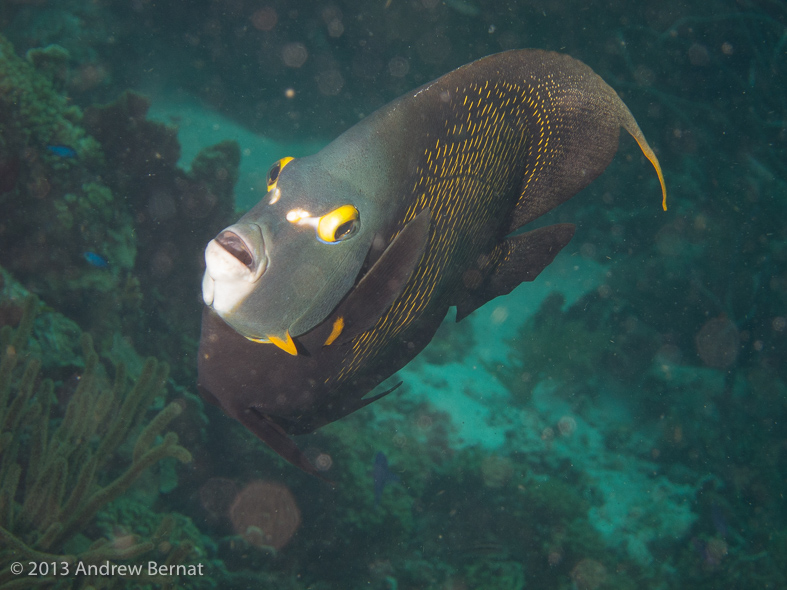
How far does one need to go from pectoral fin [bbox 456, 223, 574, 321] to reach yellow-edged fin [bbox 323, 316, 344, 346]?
76cm

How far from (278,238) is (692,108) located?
11.8 m

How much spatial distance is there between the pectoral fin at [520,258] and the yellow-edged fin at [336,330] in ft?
2.49

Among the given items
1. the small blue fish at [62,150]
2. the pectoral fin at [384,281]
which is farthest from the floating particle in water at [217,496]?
the pectoral fin at [384,281]

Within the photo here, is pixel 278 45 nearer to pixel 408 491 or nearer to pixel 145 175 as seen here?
pixel 145 175

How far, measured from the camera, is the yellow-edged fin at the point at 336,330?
3.92 ft

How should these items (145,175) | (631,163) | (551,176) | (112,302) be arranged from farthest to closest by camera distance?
1. (631,163)
2. (145,175)
3. (112,302)
4. (551,176)

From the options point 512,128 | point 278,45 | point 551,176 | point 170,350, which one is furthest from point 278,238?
point 278,45

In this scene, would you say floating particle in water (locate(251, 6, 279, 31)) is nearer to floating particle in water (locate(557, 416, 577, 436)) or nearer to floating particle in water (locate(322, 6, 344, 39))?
floating particle in water (locate(322, 6, 344, 39))

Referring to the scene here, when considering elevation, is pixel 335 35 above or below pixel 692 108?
above

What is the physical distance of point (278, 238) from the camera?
3.32 feet

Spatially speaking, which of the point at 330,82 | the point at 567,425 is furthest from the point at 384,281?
the point at 330,82

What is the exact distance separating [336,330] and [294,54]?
1519 centimetres

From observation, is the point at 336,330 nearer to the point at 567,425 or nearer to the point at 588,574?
the point at 588,574

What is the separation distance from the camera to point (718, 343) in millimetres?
10258
